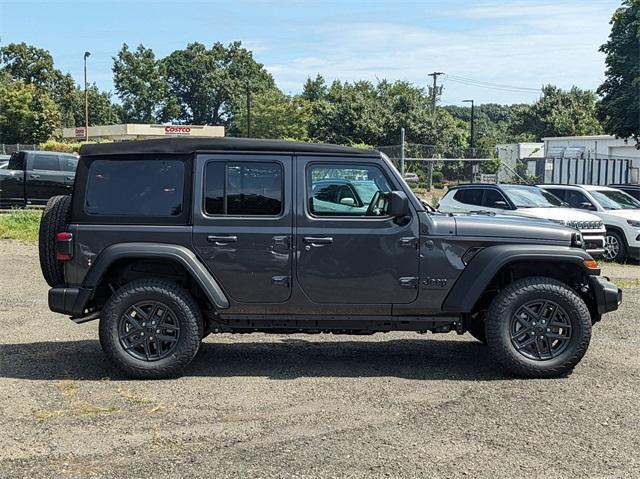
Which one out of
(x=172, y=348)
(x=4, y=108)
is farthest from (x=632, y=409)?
(x=4, y=108)

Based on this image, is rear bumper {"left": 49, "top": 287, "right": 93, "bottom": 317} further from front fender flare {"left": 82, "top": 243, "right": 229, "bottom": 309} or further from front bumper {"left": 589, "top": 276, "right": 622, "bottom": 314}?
front bumper {"left": 589, "top": 276, "right": 622, "bottom": 314}

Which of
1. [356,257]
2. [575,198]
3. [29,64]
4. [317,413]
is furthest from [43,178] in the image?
[29,64]

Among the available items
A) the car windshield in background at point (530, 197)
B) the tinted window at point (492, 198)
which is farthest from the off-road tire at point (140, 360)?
the tinted window at point (492, 198)

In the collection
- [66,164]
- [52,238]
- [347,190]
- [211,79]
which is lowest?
[52,238]

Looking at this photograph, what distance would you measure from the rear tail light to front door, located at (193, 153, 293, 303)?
3.46 ft

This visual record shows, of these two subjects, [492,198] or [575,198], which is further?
[575,198]

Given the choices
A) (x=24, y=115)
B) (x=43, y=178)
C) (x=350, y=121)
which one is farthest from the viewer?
(x=24, y=115)

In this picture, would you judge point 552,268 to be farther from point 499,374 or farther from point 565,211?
point 565,211

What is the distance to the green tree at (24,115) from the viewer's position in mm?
60219

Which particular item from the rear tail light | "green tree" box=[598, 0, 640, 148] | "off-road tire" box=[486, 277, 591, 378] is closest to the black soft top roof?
the rear tail light

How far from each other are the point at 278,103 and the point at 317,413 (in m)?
64.7

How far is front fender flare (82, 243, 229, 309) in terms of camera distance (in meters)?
6.33

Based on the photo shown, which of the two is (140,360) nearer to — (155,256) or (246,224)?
(155,256)

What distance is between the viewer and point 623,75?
24.0 m
